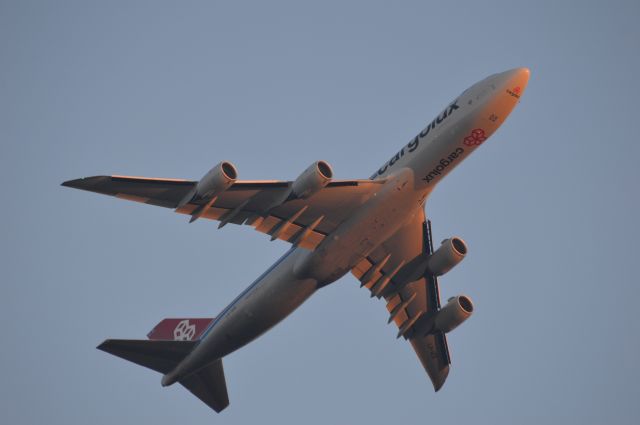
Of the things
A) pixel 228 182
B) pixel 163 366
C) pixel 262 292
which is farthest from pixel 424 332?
pixel 228 182

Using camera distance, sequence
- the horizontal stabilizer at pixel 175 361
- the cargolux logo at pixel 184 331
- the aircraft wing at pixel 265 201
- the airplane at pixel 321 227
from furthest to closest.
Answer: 1. the cargolux logo at pixel 184 331
2. the horizontal stabilizer at pixel 175 361
3. the airplane at pixel 321 227
4. the aircraft wing at pixel 265 201

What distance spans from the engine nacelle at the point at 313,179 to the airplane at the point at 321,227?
4cm

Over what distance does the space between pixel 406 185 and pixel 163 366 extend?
51.5 ft

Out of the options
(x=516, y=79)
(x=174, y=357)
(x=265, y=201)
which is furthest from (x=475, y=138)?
(x=174, y=357)

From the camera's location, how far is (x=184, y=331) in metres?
44.8

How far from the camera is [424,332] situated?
4688cm

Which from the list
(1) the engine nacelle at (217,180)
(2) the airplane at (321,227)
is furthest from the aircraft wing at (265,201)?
(1) the engine nacelle at (217,180)

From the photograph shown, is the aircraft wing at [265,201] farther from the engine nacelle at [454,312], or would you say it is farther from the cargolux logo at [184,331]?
the engine nacelle at [454,312]

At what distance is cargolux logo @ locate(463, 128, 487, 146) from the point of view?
37719 millimetres

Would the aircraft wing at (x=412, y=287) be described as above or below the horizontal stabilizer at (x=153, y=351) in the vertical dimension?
above

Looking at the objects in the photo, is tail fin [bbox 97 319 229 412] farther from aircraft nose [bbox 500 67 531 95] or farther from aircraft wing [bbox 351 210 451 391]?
aircraft nose [bbox 500 67 531 95]

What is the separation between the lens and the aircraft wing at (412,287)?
43688 mm

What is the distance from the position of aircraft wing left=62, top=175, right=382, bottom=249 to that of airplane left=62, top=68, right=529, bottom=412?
45mm

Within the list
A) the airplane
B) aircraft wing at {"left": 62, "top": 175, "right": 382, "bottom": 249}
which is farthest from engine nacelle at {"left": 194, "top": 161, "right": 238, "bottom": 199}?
aircraft wing at {"left": 62, "top": 175, "right": 382, "bottom": 249}
